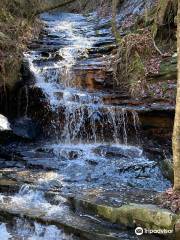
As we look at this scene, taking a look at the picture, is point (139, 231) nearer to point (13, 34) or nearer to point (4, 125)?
point (4, 125)

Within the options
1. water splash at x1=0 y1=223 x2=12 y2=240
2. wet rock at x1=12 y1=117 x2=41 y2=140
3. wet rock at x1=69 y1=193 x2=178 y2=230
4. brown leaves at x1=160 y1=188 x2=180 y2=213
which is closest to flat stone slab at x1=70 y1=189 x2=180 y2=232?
wet rock at x1=69 y1=193 x2=178 y2=230

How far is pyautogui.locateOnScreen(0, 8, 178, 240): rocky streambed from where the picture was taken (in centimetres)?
667

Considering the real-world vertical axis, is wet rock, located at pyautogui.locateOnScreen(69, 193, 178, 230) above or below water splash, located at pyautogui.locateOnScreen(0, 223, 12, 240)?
above

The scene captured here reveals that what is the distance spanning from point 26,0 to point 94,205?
8.69m

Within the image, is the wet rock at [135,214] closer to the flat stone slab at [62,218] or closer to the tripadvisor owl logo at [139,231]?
the tripadvisor owl logo at [139,231]

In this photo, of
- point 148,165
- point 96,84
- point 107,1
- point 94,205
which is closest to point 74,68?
point 96,84

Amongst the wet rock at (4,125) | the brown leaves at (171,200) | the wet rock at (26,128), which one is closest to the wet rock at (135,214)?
the brown leaves at (171,200)

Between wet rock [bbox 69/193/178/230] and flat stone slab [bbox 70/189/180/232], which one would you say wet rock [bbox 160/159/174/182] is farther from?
wet rock [bbox 69/193/178/230]

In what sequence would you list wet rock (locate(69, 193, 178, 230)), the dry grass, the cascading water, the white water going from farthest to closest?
the dry grass, the cascading water, the white water, wet rock (locate(69, 193, 178, 230))

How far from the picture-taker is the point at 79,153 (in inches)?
403

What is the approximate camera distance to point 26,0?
45.2 ft

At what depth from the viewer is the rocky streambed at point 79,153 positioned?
667 centimetres

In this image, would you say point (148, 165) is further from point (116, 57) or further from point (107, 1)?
point (107, 1)

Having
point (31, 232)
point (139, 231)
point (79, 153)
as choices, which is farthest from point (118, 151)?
point (31, 232)
